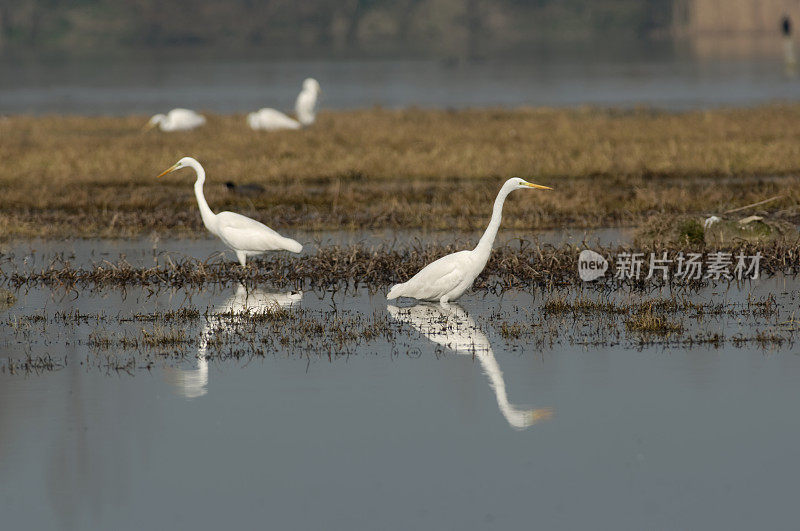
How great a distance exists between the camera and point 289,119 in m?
29.5

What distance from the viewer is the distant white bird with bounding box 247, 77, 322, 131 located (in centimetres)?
2870

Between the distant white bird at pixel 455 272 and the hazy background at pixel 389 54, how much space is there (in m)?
29.2

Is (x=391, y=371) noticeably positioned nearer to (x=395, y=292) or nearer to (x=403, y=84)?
(x=395, y=292)

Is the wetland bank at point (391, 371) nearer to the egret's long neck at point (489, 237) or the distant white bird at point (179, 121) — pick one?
the egret's long neck at point (489, 237)

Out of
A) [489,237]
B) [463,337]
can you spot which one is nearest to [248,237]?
[489,237]

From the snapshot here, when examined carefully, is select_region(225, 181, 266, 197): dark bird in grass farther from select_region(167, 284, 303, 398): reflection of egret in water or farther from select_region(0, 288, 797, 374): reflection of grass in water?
select_region(0, 288, 797, 374): reflection of grass in water

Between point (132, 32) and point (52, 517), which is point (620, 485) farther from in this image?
point (132, 32)

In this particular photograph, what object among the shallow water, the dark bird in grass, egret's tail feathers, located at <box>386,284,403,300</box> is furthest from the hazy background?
the shallow water

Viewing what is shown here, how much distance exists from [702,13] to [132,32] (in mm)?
68731

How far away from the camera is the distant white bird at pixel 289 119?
2870 cm

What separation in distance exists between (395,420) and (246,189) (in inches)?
465

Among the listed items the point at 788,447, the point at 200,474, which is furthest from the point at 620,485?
the point at 200,474

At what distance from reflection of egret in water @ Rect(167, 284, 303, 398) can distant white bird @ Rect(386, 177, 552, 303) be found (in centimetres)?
125

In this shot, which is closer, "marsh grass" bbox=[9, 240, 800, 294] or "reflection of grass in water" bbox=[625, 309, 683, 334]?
"reflection of grass in water" bbox=[625, 309, 683, 334]
